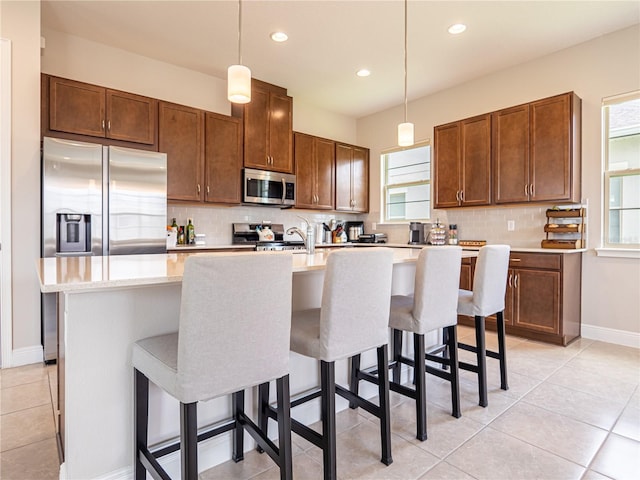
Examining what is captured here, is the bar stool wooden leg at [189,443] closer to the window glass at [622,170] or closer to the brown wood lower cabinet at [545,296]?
the brown wood lower cabinet at [545,296]

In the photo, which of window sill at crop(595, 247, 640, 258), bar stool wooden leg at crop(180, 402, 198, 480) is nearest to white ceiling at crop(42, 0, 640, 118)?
window sill at crop(595, 247, 640, 258)

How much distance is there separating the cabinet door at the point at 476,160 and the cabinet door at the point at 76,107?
3.83 meters

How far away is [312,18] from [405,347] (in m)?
2.89

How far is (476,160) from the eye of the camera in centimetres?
414

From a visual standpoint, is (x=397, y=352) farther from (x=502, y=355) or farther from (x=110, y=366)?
(x=110, y=366)

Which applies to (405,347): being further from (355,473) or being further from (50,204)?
(50,204)

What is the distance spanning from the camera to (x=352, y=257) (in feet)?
4.97

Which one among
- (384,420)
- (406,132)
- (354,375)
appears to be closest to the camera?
(384,420)

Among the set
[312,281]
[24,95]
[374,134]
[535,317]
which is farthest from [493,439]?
[374,134]

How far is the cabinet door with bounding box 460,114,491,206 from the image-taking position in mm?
4051

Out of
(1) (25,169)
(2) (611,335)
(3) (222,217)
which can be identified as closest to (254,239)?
(3) (222,217)

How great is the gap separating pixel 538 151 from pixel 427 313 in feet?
8.88

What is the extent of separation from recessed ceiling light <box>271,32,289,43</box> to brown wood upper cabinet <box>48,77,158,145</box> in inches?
53.4

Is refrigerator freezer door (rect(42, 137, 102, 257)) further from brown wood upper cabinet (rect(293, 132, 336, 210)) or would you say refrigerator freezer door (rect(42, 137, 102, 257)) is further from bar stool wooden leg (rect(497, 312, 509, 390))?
bar stool wooden leg (rect(497, 312, 509, 390))
